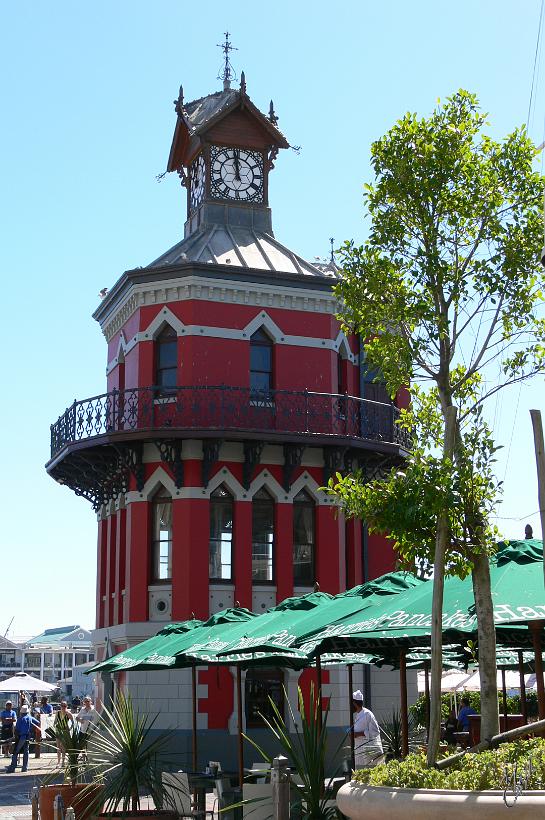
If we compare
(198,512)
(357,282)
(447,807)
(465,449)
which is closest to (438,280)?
(357,282)

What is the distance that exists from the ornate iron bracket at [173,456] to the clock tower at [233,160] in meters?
6.96

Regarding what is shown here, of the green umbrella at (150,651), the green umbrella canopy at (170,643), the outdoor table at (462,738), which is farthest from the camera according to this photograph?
the outdoor table at (462,738)

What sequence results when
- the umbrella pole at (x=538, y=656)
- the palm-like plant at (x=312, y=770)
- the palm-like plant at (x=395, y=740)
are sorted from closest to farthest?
the umbrella pole at (x=538, y=656), the palm-like plant at (x=312, y=770), the palm-like plant at (x=395, y=740)

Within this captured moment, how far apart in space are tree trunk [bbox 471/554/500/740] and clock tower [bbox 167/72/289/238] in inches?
893

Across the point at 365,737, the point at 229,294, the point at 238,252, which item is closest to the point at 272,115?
the point at 238,252

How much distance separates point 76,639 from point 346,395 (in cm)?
11426

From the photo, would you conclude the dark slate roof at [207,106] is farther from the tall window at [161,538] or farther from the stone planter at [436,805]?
the stone planter at [436,805]

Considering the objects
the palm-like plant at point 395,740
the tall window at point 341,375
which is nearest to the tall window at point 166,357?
the tall window at point 341,375

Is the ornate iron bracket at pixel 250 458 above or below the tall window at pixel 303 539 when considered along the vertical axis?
above

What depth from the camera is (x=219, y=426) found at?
84.5 feet

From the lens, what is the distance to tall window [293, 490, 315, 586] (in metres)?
27.2

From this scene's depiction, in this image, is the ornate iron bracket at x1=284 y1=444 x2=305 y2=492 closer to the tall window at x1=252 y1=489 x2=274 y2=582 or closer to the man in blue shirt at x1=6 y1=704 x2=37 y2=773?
the tall window at x1=252 y1=489 x2=274 y2=582

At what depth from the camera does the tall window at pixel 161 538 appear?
87.4 ft

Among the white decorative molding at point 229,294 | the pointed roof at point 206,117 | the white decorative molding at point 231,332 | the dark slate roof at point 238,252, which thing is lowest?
the white decorative molding at point 231,332
